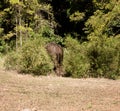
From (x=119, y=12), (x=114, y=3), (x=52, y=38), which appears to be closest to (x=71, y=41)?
(x=119, y=12)

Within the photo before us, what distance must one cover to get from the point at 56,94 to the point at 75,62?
155 inches

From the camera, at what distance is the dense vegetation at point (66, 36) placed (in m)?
14.7

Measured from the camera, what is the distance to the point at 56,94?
1080cm

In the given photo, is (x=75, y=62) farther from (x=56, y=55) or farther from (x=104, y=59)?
(x=56, y=55)

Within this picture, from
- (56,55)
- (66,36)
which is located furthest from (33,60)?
(66,36)

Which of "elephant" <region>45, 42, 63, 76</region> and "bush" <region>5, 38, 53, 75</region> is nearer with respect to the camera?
"bush" <region>5, 38, 53, 75</region>

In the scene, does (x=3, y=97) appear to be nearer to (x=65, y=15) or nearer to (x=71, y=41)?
(x=71, y=41)

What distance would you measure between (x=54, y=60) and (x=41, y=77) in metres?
1.84

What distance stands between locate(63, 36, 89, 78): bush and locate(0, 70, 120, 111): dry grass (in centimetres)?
91

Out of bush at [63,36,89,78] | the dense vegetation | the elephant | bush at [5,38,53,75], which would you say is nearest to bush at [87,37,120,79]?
the dense vegetation

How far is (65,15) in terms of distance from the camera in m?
29.4

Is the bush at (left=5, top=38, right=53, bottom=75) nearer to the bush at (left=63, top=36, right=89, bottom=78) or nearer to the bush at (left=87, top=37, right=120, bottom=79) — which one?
the bush at (left=63, top=36, right=89, bottom=78)

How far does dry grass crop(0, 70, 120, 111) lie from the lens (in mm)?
9445

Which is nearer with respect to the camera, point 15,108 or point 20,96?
point 15,108
